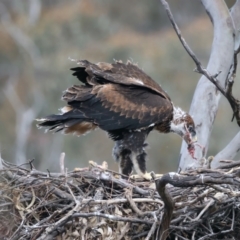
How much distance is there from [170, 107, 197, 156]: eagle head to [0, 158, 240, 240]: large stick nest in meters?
1.16

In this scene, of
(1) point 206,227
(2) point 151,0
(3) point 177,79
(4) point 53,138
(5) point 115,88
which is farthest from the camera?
(2) point 151,0

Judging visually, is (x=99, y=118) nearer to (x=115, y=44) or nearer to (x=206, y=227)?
(x=206, y=227)

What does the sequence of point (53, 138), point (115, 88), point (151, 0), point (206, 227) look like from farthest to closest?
point (151, 0) → point (53, 138) → point (115, 88) → point (206, 227)

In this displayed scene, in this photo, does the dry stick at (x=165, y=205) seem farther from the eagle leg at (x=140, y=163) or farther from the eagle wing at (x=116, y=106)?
the eagle wing at (x=116, y=106)

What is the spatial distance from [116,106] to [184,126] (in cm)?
65

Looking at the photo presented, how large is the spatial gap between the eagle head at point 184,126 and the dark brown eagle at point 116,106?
0.02m

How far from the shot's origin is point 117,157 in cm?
626

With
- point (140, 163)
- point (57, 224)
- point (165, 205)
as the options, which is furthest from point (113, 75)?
point (165, 205)

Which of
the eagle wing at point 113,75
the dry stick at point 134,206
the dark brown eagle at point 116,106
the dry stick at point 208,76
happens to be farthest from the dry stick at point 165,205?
the eagle wing at point 113,75

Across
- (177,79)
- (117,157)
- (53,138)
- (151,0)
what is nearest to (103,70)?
(117,157)

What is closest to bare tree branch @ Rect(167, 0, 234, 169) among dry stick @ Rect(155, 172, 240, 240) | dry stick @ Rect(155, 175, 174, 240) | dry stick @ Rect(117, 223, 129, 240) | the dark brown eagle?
the dark brown eagle

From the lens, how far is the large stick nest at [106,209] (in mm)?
4605

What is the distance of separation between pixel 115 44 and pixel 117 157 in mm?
14520

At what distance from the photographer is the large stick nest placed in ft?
15.1
